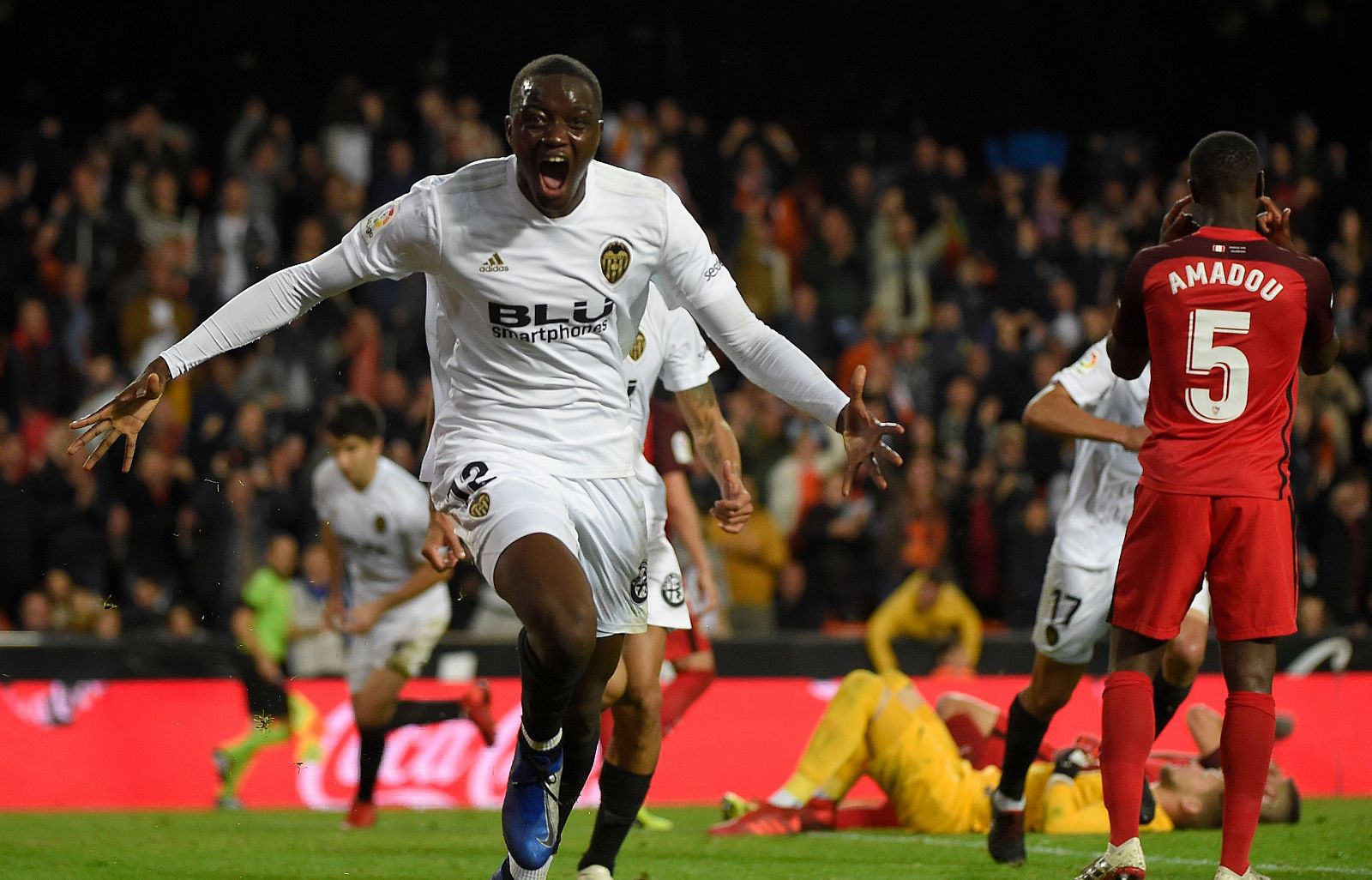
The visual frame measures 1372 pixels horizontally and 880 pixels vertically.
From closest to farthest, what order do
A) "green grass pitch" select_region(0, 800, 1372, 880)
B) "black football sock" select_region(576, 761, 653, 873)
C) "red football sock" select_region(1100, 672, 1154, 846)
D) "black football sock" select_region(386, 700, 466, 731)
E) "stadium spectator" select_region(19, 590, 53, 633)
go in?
"red football sock" select_region(1100, 672, 1154, 846), "black football sock" select_region(576, 761, 653, 873), "green grass pitch" select_region(0, 800, 1372, 880), "black football sock" select_region(386, 700, 466, 731), "stadium spectator" select_region(19, 590, 53, 633)

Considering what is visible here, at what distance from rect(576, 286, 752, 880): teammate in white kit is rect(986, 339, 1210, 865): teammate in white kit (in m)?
1.31

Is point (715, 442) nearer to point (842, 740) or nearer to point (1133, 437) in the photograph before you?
point (1133, 437)

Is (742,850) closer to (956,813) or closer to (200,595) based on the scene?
(956,813)

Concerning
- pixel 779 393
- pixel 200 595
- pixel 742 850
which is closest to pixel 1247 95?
pixel 200 595

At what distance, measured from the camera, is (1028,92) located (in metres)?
20.3

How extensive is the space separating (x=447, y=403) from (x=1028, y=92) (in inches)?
614

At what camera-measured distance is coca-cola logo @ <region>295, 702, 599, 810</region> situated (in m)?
11.5

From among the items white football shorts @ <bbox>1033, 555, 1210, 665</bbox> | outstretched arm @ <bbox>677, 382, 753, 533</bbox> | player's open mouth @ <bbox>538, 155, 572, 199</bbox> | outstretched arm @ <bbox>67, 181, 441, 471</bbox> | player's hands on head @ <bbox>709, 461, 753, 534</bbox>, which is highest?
player's open mouth @ <bbox>538, 155, 572, 199</bbox>

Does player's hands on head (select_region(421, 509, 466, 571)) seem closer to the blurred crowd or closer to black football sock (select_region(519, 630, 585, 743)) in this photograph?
black football sock (select_region(519, 630, 585, 743))

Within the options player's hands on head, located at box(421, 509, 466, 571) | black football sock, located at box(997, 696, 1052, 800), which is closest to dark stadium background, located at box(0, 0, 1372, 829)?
black football sock, located at box(997, 696, 1052, 800)

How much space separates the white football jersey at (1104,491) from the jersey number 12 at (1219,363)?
2.01 m

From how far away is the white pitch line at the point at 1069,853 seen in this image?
7.01m

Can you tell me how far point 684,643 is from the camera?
1006 centimetres

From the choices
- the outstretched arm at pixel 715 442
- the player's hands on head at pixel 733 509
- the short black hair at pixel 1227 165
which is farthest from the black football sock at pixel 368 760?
the short black hair at pixel 1227 165
